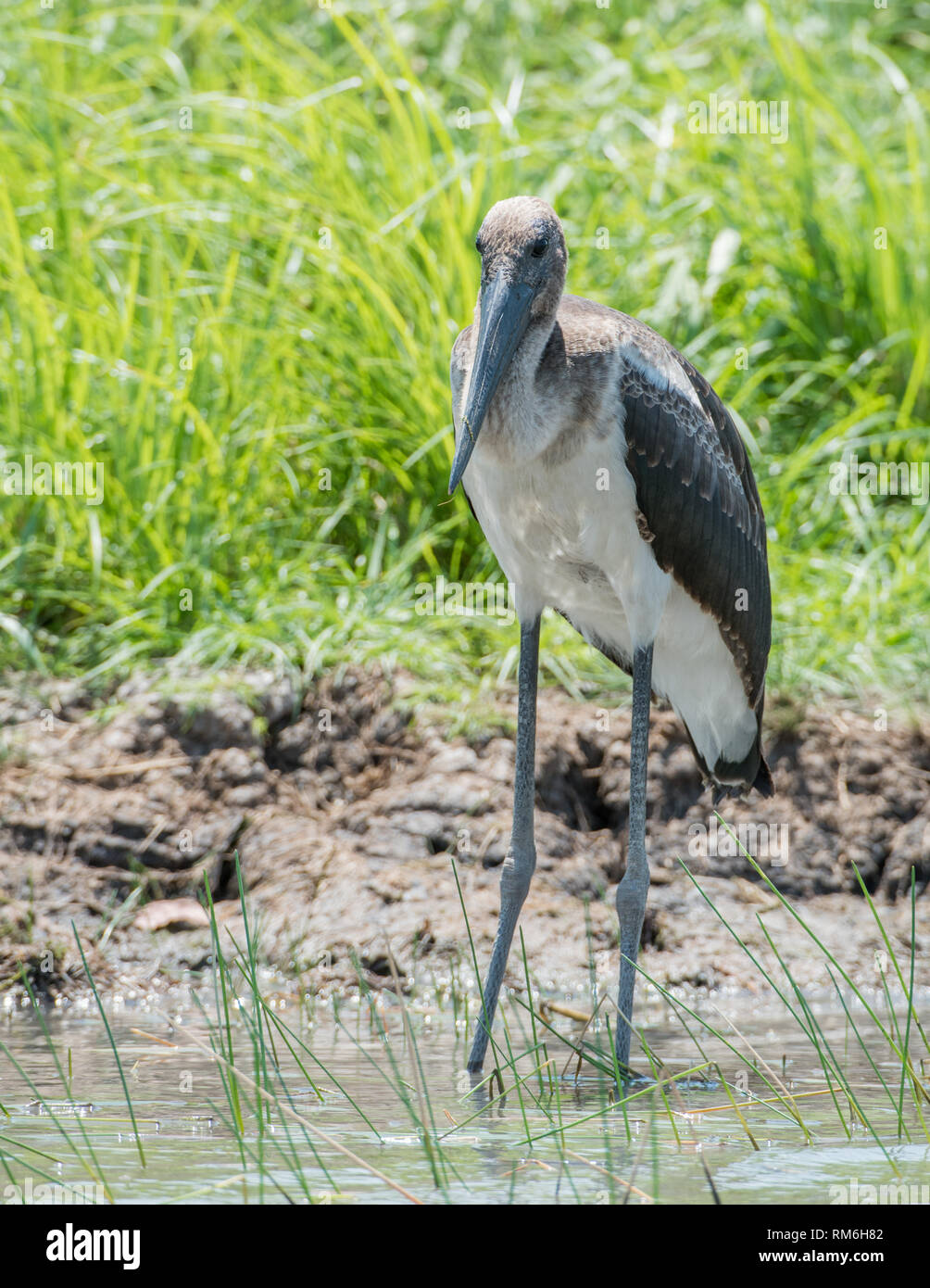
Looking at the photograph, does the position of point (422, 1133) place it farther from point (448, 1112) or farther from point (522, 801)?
point (522, 801)

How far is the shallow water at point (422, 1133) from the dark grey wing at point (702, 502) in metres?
1.06

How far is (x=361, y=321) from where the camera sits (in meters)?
6.09

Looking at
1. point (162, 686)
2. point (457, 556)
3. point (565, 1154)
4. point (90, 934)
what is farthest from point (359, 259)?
point (565, 1154)

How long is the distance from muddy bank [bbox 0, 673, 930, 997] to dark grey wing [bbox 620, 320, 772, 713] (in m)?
0.72

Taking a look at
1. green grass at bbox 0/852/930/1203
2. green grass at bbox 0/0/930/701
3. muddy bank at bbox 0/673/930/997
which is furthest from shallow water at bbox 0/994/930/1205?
green grass at bbox 0/0/930/701

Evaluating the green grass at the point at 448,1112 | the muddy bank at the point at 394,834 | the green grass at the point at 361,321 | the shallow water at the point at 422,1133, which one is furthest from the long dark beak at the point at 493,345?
the green grass at the point at 361,321

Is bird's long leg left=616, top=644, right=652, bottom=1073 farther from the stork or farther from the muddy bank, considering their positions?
the muddy bank

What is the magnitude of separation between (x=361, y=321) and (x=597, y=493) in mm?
2518

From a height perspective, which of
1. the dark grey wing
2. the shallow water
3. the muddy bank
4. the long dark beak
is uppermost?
the long dark beak

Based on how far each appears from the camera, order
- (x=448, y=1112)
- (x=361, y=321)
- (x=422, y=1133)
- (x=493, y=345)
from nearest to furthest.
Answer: (x=422, y=1133), (x=448, y=1112), (x=493, y=345), (x=361, y=321)

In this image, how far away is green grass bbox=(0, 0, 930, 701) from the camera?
18.5 ft

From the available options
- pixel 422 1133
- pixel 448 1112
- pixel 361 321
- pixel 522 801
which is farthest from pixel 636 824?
pixel 361 321

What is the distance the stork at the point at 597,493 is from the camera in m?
3.67

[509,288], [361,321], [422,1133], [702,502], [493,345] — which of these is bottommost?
[422,1133]
